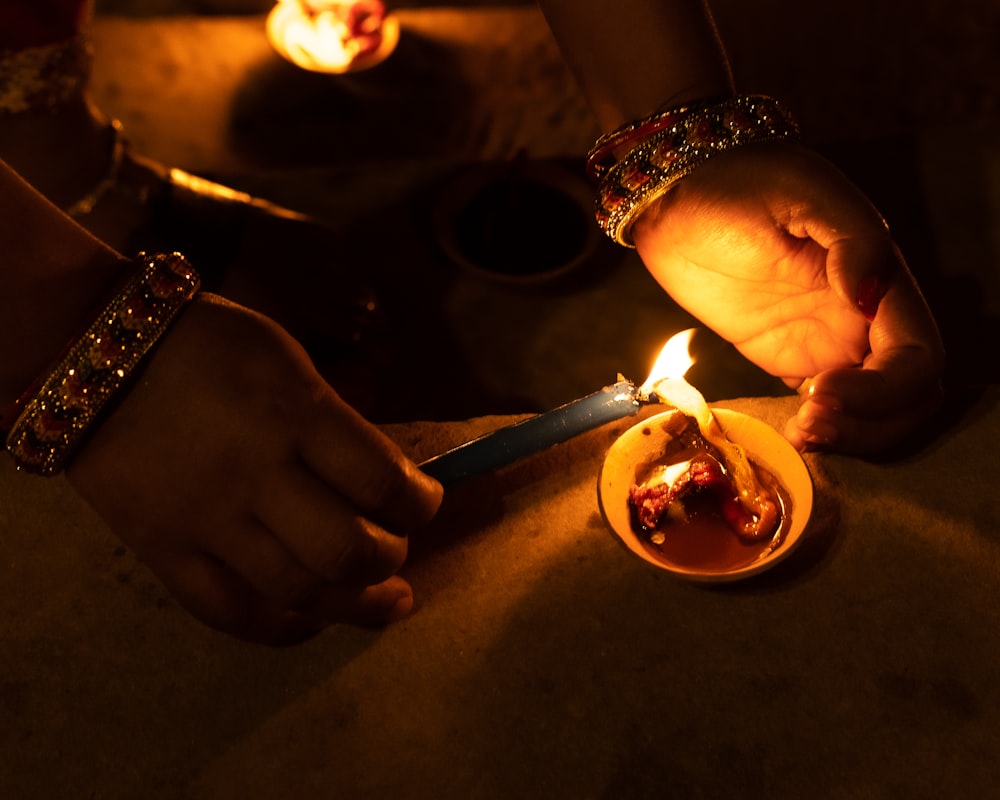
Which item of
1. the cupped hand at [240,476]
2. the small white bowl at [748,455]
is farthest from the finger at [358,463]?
the small white bowl at [748,455]

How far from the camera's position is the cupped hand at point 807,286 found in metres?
1.38

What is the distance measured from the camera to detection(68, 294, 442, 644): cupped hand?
1.11m

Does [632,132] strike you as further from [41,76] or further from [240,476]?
[41,76]

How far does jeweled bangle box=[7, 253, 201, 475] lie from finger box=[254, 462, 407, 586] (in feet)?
0.79

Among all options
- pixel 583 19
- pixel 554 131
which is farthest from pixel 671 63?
pixel 554 131

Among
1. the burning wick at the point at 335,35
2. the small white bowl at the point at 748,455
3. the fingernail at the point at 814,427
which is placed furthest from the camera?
the burning wick at the point at 335,35

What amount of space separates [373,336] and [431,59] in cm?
132

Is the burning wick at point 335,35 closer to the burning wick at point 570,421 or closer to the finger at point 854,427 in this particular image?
the burning wick at point 570,421

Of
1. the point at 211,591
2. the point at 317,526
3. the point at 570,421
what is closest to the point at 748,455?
the point at 570,421

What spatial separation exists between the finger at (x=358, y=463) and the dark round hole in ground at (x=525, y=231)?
4.88 ft

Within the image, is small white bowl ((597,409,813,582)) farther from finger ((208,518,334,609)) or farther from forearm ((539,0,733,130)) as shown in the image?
forearm ((539,0,733,130))

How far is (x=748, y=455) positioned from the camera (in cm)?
141

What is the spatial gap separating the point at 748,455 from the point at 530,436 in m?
0.38

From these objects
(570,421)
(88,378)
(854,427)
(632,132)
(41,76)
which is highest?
(41,76)
